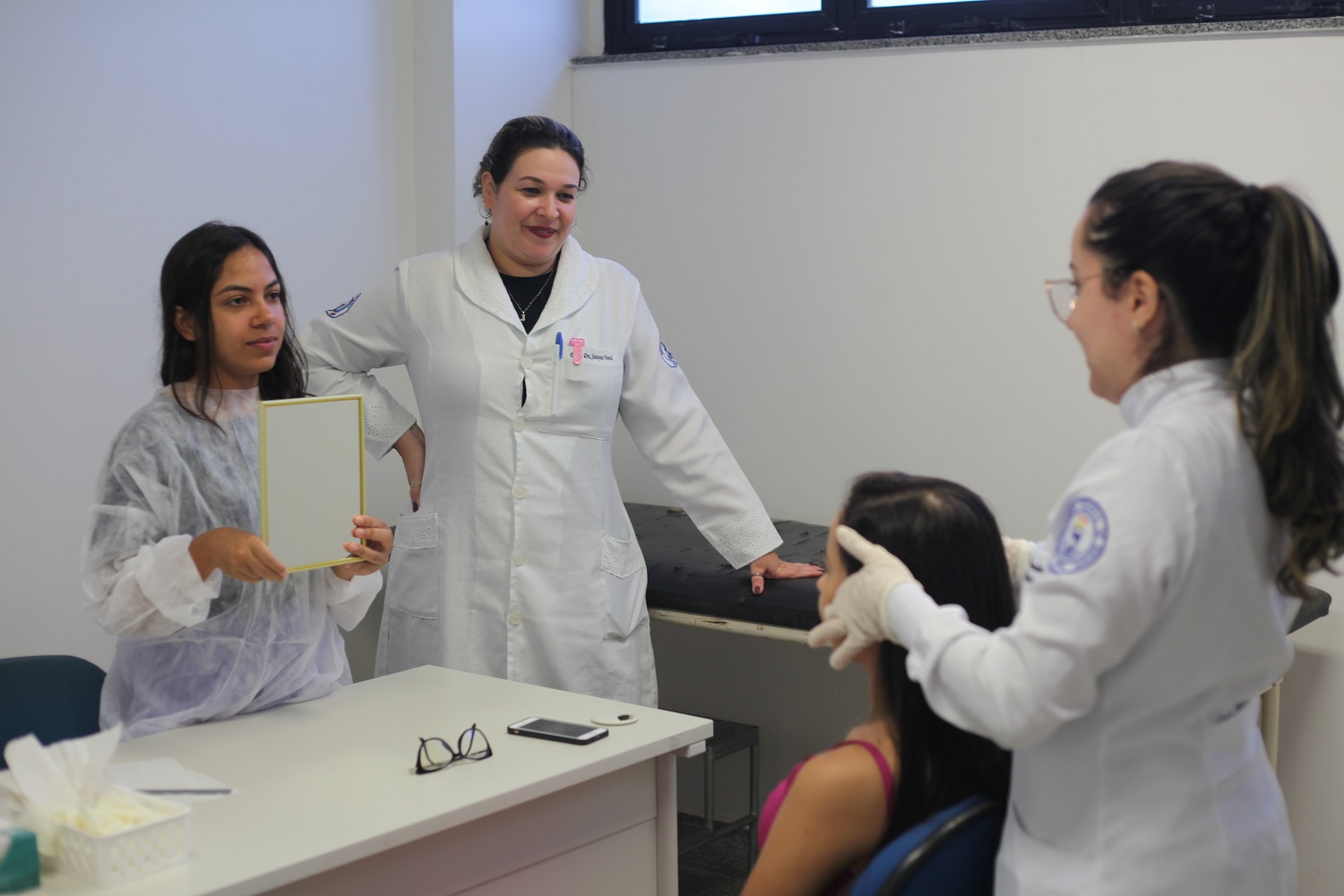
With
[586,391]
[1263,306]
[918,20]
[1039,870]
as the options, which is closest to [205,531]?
[586,391]

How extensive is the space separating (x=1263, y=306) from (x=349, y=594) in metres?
1.39

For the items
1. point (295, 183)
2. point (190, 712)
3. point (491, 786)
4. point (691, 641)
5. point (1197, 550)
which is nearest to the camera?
point (1197, 550)

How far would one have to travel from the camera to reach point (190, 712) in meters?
1.83

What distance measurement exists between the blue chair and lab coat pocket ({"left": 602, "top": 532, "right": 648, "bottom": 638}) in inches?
52.5

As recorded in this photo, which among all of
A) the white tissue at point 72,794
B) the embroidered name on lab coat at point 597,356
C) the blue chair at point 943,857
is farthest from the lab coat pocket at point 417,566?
the blue chair at point 943,857

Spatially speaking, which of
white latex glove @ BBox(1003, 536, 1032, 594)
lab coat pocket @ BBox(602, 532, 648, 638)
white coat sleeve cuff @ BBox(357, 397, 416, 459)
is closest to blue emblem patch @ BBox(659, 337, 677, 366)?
lab coat pocket @ BBox(602, 532, 648, 638)

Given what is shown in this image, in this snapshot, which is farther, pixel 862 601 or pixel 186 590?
pixel 186 590

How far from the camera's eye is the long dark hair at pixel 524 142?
2443 mm

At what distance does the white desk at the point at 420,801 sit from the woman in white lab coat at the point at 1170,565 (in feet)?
2.12

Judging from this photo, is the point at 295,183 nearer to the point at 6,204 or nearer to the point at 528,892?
the point at 6,204

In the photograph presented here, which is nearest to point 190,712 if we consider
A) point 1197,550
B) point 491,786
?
point 491,786

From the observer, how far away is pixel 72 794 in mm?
1323

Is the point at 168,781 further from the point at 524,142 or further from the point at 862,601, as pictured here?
the point at 524,142

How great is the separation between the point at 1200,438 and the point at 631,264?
8.20 feet
